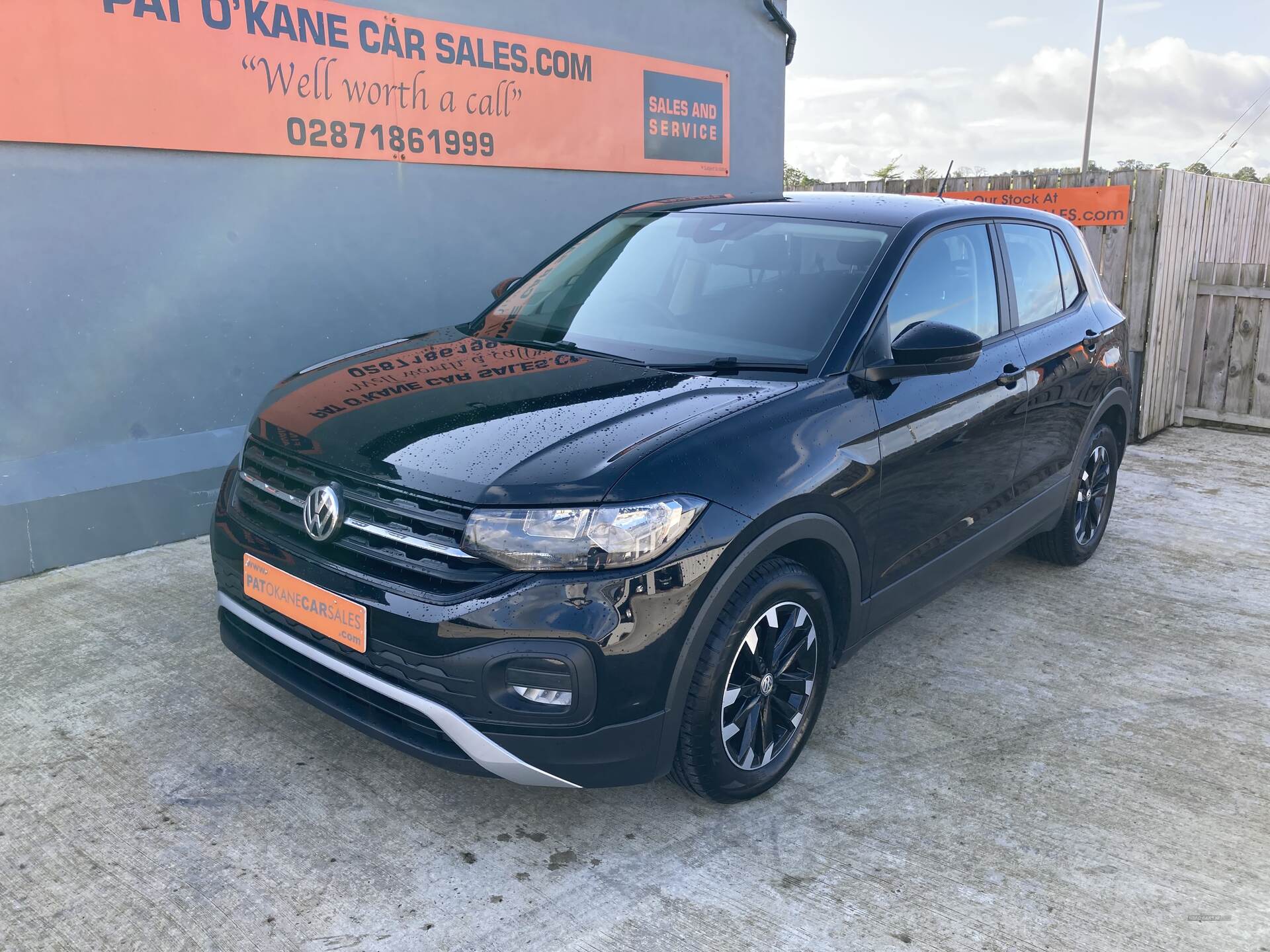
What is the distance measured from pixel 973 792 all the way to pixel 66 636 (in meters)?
3.39

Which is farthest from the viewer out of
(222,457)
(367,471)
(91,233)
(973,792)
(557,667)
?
(222,457)

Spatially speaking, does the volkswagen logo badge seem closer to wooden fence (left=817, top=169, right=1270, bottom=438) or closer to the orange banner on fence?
the orange banner on fence

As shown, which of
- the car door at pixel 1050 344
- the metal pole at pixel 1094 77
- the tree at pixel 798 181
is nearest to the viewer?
the car door at pixel 1050 344

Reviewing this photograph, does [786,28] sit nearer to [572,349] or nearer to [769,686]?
[572,349]

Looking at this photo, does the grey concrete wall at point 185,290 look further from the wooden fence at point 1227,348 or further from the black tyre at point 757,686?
the wooden fence at point 1227,348

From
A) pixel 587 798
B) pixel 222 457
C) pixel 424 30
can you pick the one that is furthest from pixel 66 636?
pixel 424 30

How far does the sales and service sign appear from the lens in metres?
4.45

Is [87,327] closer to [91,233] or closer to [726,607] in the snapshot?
[91,233]

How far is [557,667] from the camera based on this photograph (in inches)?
96.0

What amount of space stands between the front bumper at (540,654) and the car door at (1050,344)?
209cm

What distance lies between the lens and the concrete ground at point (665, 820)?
97.8 inches

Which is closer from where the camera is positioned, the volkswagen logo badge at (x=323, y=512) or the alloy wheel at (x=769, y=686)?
the volkswagen logo badge at (x=323, y=512)

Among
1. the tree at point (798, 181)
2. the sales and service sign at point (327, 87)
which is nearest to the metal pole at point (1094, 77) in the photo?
the tree at point (798, 181)

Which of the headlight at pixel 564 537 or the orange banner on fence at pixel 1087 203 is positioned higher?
the orange banner on fence at pixel 1087 203
